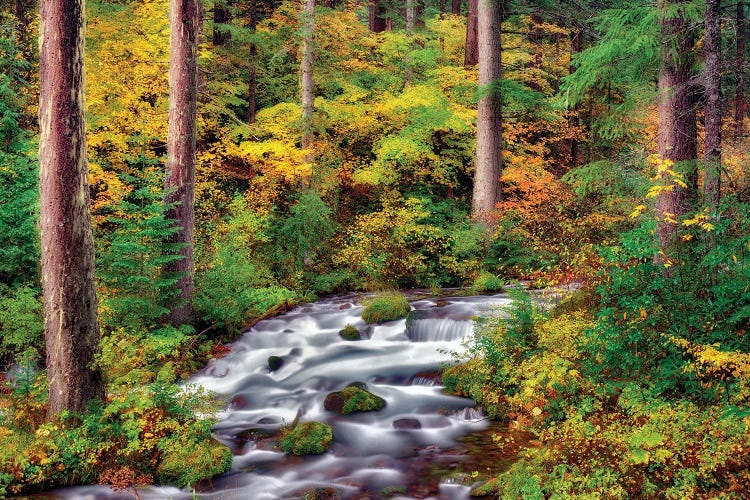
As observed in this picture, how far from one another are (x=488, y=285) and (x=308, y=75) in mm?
7943

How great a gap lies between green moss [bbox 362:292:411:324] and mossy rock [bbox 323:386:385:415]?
113 inches

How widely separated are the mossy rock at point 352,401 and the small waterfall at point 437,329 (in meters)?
2.30

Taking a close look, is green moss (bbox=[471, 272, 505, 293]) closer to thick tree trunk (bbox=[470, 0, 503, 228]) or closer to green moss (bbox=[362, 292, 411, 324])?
thick tree trunk (bbox=[470, 0, 503, 228])

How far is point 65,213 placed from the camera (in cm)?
723

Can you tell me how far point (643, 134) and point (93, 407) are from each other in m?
19.9

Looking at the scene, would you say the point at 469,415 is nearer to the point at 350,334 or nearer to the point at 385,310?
the point at 350,334

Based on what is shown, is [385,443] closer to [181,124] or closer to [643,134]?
[181,124]

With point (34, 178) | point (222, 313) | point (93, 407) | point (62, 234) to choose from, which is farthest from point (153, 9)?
point (93, 407)

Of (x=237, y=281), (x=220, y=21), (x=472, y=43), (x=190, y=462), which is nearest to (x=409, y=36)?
(x=472, y=43)

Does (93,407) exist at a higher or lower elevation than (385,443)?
higher

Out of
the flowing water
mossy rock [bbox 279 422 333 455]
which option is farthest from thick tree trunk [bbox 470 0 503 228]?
mossy rock [bbox 279 422 333 455]

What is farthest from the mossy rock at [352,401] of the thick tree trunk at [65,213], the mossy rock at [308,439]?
the thick tree trunk at [65,213]

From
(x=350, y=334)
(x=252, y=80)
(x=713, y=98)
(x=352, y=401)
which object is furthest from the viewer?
(x=252, y=80)

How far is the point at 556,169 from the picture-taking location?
21891 millimetres
